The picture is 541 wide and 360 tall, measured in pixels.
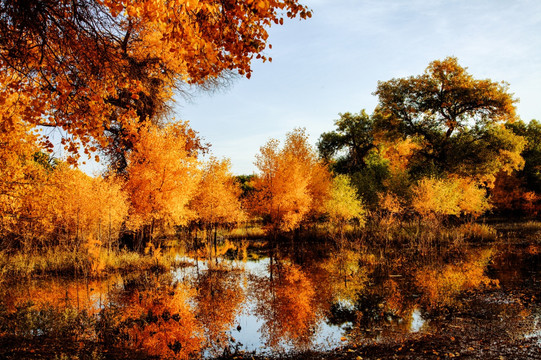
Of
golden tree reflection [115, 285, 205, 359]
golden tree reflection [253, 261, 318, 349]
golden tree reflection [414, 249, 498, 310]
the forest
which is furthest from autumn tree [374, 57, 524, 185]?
golden tree reflection [115, 285, 205, 359]

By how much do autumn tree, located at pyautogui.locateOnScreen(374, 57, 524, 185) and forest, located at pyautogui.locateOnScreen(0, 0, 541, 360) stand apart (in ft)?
0.53

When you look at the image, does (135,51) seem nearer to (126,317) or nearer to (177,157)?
Answer: (177,157)

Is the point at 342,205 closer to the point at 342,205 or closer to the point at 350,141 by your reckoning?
the point at 342,205

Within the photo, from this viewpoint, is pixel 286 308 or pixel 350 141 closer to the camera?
pixel 286 308

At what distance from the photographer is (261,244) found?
30922 mm

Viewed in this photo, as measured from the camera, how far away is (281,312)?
1034 cm

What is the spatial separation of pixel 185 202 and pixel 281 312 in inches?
465

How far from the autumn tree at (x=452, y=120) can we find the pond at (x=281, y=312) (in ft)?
49.6

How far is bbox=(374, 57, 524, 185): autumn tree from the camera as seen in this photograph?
1196 inches

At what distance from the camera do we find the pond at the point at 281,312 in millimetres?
7398

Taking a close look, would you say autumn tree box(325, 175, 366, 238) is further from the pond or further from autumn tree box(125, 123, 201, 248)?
autumn tree box(125, 123, 201, 248)

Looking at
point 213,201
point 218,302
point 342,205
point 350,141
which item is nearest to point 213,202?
point 213,201

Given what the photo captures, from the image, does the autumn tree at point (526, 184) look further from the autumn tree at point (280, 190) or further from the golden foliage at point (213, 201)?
the golden foliage at point (213, 201)

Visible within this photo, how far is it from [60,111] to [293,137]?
31636 millimetres
